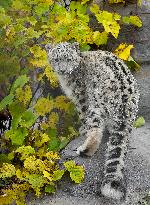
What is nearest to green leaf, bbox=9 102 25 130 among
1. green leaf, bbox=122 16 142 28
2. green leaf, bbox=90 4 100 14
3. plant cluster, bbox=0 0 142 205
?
plant cluster, bbox=0 0 142 205

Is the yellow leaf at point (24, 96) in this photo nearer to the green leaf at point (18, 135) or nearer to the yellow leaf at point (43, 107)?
the yellow leaf at point (43, 107)

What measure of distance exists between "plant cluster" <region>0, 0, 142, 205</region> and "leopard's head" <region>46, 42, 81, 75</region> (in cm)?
26

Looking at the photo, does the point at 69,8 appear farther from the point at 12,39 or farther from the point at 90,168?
the point at 90,168

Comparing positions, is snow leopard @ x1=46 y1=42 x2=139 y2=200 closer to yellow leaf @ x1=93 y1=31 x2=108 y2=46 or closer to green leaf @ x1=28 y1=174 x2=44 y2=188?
green leaf @ x1=28 y1=174 x2=44 y2=188

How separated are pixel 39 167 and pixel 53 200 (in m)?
0.32

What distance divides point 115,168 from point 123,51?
7.37 feet

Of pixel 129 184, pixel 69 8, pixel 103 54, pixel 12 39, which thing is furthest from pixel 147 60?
pixel 129 184

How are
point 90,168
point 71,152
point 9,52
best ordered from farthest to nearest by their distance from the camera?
point 9,52
point 71,152
point 90,168

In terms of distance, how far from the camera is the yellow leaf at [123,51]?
643 cm

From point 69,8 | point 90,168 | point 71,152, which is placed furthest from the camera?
point 69,8

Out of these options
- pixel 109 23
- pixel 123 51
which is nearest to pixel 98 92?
pixel 109 23

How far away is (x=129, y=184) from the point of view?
480 centimetres

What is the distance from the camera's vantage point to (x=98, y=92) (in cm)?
516

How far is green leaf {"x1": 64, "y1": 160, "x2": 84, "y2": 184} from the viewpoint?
183 inches
